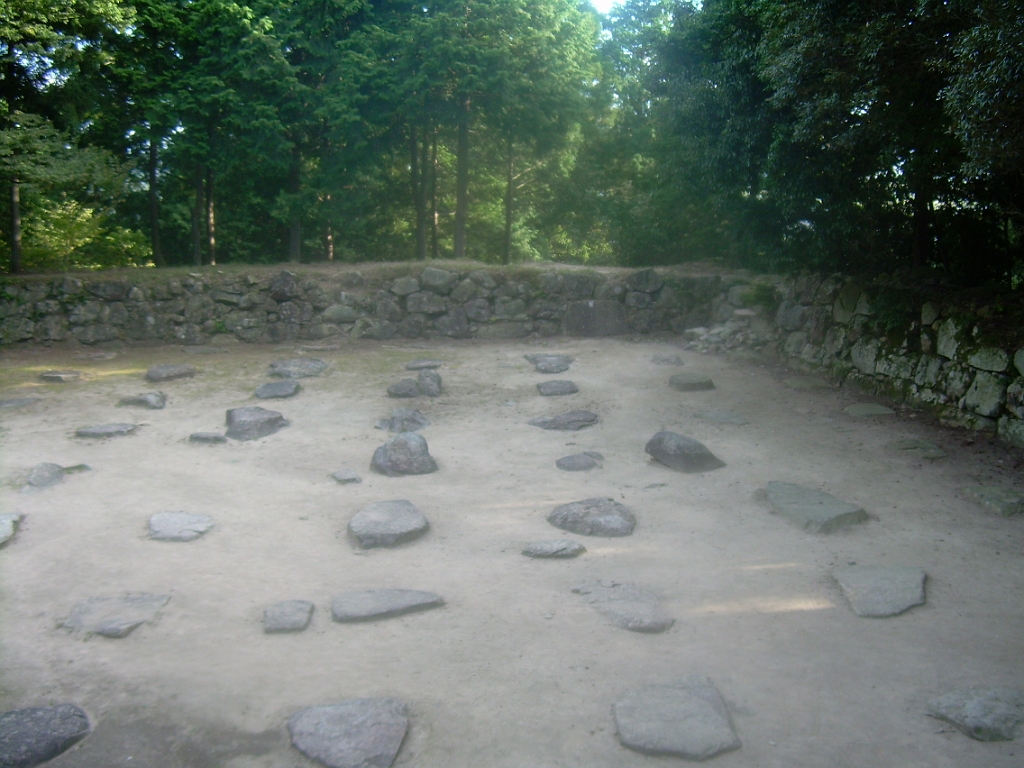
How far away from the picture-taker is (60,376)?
10133 millimetres

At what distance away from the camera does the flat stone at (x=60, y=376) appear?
10.1m

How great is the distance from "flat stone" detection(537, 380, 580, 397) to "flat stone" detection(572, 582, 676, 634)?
5313 mm

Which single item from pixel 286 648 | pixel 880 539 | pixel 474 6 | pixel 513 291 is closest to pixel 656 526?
pixel 880 539

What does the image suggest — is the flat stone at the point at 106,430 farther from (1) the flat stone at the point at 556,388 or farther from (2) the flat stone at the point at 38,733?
(2) the flat stone at the point at 38,733

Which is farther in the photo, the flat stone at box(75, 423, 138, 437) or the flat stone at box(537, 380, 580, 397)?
the flat stone at box(537, 380, 580, 397)

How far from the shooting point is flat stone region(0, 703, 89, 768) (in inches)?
118

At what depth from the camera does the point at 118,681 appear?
359 cm

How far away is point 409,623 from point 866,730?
7.69 ft

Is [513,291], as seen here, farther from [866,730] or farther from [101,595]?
[866,730]

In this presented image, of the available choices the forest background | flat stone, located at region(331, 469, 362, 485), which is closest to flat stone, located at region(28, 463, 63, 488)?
flat stone, located at region(331, 469, 362, 485)

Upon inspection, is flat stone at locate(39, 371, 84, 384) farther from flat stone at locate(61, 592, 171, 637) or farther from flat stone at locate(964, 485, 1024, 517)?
flat stone at locate(964, 485, 1024, 517)

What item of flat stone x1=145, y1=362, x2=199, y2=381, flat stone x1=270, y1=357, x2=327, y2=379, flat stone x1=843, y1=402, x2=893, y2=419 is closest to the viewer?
flat stone x1=843, y1=402, x2=893, y2=419

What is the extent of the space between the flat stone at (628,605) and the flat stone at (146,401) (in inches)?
255

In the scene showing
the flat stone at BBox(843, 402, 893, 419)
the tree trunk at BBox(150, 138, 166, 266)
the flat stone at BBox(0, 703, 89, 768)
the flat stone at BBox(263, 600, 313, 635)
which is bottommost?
the flat stone at BBox(263, 600, 313, 635)
